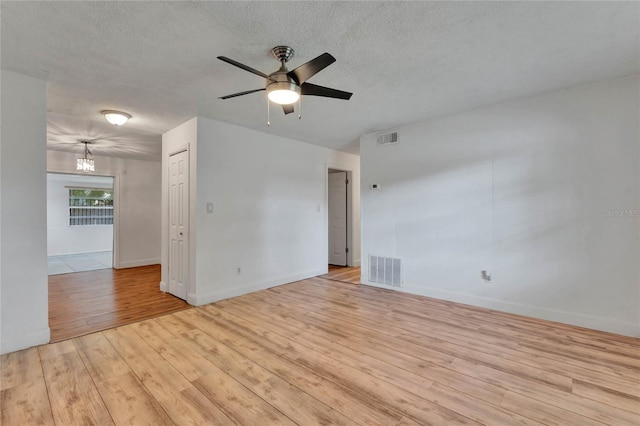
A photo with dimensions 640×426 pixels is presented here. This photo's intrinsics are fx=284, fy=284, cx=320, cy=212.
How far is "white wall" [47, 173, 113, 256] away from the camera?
8258 mm

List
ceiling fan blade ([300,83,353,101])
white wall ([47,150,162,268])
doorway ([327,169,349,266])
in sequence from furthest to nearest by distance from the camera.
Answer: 1. doorway ([327,169,349,266])
2. white wall ([47,150,162,268])
3. ceiling fan blade ([300,83,353,101])

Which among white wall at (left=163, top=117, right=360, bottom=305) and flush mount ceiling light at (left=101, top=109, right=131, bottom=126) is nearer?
flush mount ceiling light at (left=101, top=109, right=131, bottom=126)

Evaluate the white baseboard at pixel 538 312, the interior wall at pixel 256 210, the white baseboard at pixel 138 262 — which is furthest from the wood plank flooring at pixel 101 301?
the white baseboard at pixel 538 312

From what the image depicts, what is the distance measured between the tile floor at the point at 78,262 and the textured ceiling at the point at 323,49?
14.1ft

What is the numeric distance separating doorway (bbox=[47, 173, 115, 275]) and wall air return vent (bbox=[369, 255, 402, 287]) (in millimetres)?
7117

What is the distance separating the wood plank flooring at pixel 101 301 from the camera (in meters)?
3.19

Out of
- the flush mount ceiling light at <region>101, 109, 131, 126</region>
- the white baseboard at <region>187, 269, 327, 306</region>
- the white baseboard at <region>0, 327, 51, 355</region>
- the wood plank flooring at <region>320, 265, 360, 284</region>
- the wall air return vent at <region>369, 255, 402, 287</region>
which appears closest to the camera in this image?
the white baseboard at <region>0, 327, 51, 355</region>

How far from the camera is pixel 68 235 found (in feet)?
27.9

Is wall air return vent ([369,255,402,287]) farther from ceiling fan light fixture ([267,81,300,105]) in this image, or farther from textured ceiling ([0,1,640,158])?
ceiling fan light fixture ([267,81,300,105])

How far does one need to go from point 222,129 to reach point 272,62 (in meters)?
1.89

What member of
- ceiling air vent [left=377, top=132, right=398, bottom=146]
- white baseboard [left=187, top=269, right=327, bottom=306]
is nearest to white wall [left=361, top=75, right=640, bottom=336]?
ceiling air vent [left=377, top=132, right=398, bottom=146]

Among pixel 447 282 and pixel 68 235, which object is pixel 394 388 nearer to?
pixel 447 282

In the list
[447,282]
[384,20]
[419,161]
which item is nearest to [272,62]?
[384,20]

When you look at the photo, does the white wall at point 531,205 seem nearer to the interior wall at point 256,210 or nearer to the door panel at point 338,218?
the interior wall at point 256,210
